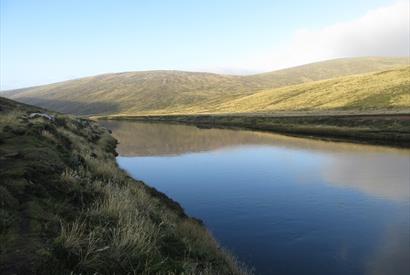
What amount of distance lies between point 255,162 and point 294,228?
66.4 feet

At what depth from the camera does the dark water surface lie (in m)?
15.3

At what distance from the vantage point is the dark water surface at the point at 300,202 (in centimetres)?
1528

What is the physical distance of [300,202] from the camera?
74.8ft

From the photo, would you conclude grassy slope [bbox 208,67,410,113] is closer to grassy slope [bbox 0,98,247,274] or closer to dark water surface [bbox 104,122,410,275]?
dark water surface [bbox 104,122,410,275]

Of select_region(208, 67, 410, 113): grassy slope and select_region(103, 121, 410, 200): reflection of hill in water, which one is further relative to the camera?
select_region(208, 67, 410, 113): grassy slope

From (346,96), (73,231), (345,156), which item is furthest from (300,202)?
(346,96)

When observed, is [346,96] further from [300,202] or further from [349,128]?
[300,202]

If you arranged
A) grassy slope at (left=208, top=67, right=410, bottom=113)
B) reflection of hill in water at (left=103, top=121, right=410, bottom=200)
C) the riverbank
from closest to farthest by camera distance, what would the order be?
1. reflection of hill in water at (left=103, top=121, right=410, bottom=200)
2. the riverbank
3. grassy slope at (left=208, top=67, right=410, bottom=113)

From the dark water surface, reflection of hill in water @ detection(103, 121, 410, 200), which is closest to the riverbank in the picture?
reflection of hill in water @ detection(103, 121, 410, 200)

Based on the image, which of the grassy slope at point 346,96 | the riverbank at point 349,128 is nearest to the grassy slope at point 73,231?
the riverbank at point 349,128

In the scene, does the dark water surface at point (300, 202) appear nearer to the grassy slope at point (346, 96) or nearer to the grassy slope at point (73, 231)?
the grassy slope at point (73, 231)

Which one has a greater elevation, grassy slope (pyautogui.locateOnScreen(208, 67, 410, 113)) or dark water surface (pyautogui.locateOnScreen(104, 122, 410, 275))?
grassy slope (pyautogui.locateOnScreen(208, 67, 410, 113))

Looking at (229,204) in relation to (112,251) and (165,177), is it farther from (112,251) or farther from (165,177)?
(112,251)

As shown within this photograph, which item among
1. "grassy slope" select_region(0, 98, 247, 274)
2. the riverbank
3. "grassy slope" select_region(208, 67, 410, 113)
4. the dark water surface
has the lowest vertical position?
the dark water surface
